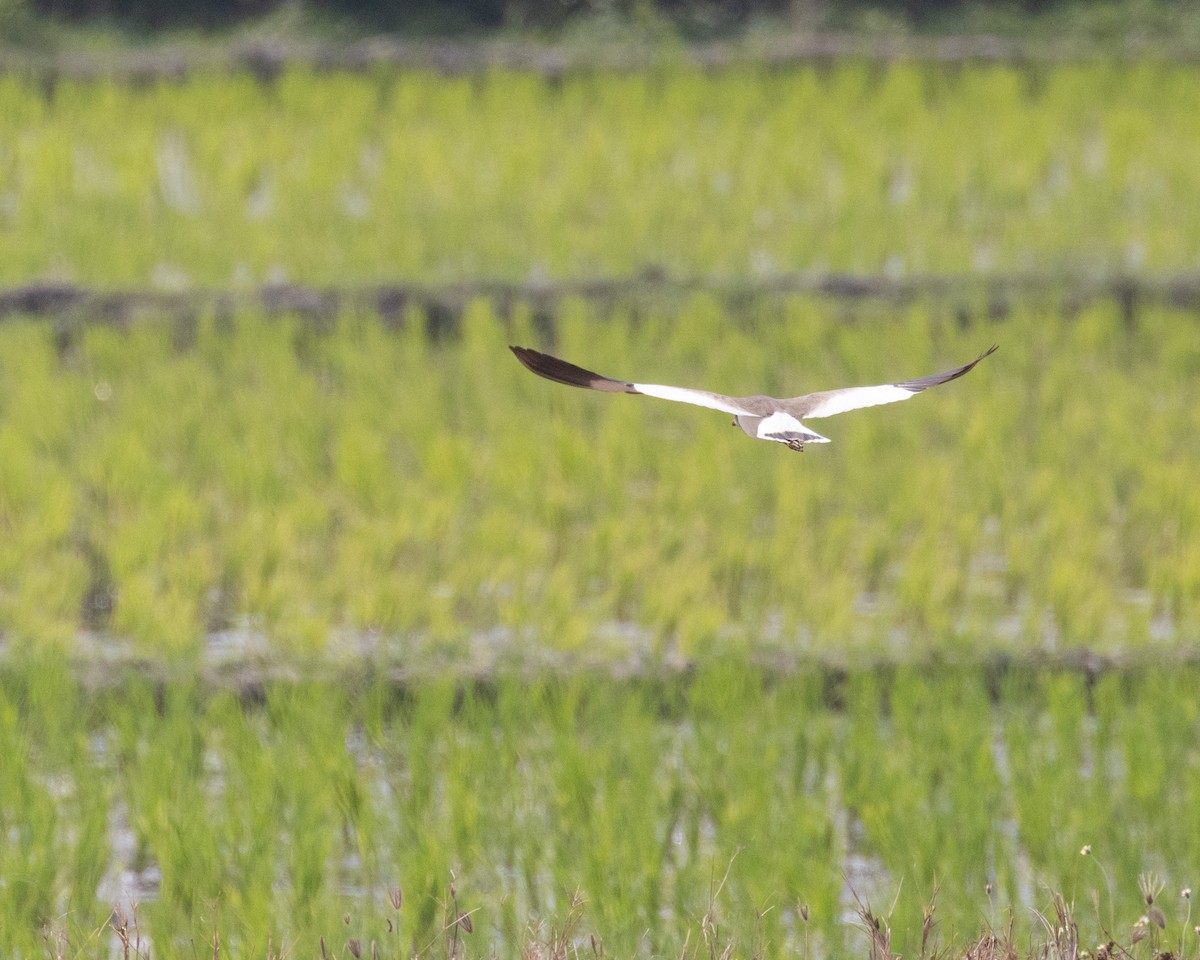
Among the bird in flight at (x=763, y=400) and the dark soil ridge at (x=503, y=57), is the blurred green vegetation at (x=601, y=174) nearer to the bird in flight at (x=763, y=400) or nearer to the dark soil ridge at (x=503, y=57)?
the dark soil ridge at (x=503, y=57)

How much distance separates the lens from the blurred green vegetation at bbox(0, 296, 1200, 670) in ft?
13.6

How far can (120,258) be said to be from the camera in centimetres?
645

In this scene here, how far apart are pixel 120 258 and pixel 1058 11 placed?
6.66 metres

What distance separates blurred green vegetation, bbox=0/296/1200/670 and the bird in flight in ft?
7.70

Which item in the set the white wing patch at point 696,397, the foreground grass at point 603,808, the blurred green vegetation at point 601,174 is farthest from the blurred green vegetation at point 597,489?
the white wing patch at point 696,397

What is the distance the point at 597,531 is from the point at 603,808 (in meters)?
1.39

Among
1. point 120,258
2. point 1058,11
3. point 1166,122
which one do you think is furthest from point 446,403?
point 1058,11

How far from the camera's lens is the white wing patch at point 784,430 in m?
1.38

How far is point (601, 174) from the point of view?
728cm

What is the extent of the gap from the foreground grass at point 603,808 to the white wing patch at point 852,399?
1.38m

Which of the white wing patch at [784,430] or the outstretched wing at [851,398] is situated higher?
the outstretched wing at [851,398]

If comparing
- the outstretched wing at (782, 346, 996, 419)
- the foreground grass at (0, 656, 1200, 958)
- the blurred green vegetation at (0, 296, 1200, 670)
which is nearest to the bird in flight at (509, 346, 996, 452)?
the outstretched wing at (782, 346, 996, 419)

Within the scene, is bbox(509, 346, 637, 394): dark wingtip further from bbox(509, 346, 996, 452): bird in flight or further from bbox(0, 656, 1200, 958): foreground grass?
bbox(0, 656, 1200, 958): foreground grass

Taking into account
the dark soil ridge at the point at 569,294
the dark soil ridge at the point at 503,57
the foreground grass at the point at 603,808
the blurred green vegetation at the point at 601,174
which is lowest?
the foreground grass at the point at 603,808
